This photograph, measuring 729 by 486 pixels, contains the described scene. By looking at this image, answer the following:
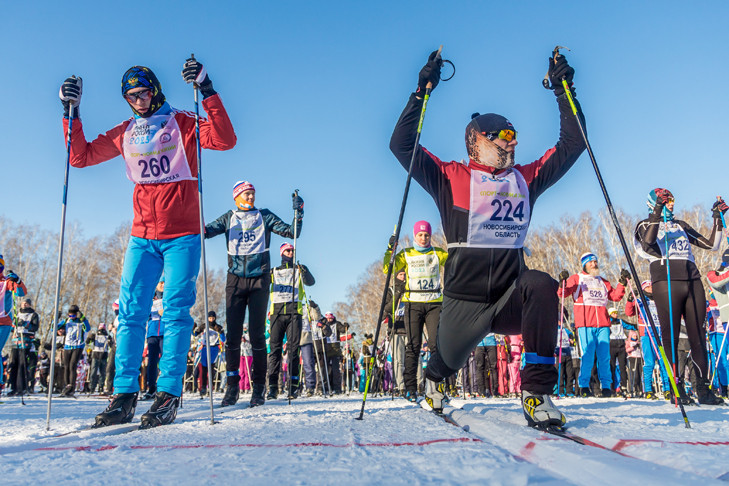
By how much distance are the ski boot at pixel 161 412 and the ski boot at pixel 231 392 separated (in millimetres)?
2083

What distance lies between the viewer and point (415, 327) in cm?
664

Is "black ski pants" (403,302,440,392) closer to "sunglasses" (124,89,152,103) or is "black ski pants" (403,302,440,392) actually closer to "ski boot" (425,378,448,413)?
"ski boot" (425,378,448,413)

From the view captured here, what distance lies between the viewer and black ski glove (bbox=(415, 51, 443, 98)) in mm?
3418

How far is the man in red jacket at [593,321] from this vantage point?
816 cm

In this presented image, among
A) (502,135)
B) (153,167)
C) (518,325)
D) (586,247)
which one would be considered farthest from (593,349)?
(586,247)

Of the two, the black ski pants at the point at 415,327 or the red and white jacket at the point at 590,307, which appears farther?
the red and white jacket at the point at 590,307

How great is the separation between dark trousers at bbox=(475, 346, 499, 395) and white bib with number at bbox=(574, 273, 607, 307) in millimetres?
2885

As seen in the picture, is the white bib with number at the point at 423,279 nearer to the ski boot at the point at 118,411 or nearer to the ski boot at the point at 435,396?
the ski boot at the point at 435,396

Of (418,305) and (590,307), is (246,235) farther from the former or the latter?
(590,307)

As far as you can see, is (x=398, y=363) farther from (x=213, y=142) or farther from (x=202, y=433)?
(x=202, y=433)

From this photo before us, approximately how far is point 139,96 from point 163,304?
142 cm

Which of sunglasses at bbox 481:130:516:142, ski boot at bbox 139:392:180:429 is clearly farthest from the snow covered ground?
sunglasses at bbox 481:130:516:142

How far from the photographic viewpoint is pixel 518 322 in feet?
10.5

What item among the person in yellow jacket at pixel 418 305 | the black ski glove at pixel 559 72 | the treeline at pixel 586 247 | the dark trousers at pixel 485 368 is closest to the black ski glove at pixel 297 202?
the person in yellow jacket at pixel 418 305
